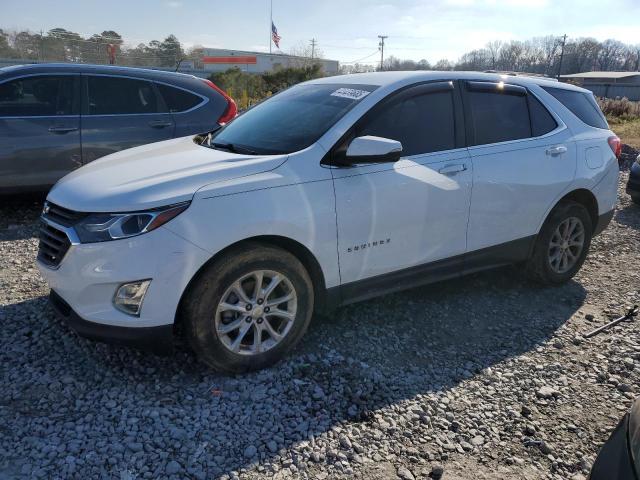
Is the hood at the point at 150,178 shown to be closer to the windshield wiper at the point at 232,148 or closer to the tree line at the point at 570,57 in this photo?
the windshield wiper at the point at 232,148

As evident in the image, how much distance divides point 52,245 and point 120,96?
3.77 meters

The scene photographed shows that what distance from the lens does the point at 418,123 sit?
384 centimetres

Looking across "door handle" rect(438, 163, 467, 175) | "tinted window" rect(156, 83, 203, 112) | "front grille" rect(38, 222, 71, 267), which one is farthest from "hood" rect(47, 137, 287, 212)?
"tinted window" rect(156, 83, 203, 112)

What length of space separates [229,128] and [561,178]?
2764 millimetres

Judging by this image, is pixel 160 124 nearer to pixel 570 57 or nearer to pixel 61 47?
pixel 61 47

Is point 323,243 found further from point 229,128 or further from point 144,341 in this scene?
point 229,128

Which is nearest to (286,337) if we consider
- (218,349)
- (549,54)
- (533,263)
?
(218,349)

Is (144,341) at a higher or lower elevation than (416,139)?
lower

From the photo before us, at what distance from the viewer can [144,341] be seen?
2.96 metres

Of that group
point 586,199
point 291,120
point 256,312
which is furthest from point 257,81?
point 256,312

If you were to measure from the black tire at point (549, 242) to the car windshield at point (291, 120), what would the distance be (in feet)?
6.67

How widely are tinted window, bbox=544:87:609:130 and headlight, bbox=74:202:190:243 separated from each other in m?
3.51

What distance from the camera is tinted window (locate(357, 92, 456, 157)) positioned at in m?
3.66

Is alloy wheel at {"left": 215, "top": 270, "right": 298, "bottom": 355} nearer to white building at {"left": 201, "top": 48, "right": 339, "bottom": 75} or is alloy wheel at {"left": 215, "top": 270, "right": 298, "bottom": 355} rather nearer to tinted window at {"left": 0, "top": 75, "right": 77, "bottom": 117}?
tinted window at {"left": 0, "top": 75, "right": 77, "bottom": 117}
